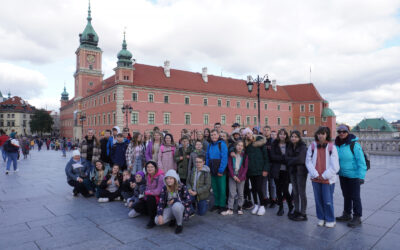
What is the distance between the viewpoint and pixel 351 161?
175 inches

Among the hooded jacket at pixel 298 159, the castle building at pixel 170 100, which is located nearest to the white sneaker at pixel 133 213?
the hooded jacket at pixel 298 159

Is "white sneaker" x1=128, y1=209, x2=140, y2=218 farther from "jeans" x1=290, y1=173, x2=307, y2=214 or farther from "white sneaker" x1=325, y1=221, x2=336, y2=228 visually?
"white sneaker" x1=325, y1=221, x2=336, y2=228

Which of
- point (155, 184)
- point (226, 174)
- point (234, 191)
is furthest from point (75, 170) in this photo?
point (234, 191)

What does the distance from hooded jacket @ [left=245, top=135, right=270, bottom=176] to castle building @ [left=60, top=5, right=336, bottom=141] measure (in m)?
22.7

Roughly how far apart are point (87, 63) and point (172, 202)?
5719 centimetres

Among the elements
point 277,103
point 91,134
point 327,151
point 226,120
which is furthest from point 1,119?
point 327,151

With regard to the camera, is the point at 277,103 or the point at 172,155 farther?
the point at 277,103

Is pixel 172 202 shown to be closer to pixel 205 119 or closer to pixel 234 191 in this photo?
pixel 234 191

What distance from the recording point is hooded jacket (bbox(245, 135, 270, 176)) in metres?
5.32

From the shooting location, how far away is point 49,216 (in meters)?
5.13

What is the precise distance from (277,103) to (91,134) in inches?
2024

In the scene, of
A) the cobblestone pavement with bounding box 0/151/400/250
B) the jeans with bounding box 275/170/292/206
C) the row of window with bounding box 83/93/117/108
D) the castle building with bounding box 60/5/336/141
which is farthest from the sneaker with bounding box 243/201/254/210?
the row of window with bounding box 83/93/117/108

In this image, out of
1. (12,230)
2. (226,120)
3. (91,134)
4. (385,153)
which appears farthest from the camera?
(226,120)

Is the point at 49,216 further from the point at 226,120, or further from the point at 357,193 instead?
the point at 226,120
